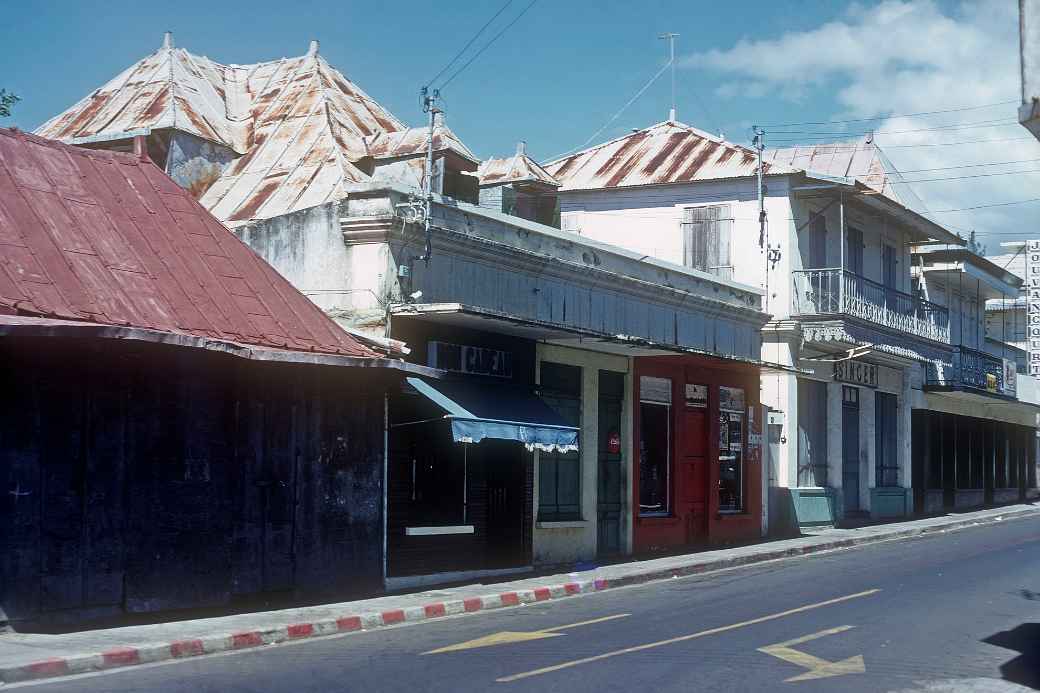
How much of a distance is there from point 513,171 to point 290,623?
529 inches

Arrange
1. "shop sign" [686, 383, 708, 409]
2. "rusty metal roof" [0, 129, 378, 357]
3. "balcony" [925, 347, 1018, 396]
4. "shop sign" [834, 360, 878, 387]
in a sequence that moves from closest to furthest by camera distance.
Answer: "rusty metal roof" [0, 129, 378, 357] → "shop sign" [686, 383, 708, 409] → "shop sign" [834, 360, 878, 387] → "balcony" [925, 347, 1018, 396]

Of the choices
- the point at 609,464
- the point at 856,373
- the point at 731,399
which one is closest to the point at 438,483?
the point at 609,464

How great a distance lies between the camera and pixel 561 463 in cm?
2128

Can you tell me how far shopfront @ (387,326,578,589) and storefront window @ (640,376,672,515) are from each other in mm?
4226

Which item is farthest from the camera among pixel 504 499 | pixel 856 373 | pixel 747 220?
pixel 856 373

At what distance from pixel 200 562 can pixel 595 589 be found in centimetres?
652

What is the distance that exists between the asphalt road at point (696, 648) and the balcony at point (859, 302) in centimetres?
1206

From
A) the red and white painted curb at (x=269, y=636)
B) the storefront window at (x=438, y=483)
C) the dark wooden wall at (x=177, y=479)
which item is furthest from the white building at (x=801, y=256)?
the dark wooden wall at (x=177, y=479)

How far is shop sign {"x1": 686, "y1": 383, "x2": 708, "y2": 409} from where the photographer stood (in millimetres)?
25191

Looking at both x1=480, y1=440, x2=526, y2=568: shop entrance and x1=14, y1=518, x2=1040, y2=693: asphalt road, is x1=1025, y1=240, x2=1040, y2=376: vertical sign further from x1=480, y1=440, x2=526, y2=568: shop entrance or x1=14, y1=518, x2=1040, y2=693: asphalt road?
x1=480, y1=440, x2=526, y2=568: shop entrance

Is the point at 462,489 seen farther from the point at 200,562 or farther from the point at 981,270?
the point at 981,270

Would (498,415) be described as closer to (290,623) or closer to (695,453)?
(290,623)

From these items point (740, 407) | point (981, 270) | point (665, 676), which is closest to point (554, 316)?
point (740, 407)

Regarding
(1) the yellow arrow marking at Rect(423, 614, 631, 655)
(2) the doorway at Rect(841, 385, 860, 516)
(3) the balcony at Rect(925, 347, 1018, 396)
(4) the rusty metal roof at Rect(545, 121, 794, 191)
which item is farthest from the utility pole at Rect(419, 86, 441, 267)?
(3) the balcony at Rect(925, 347, 1018, 396)
